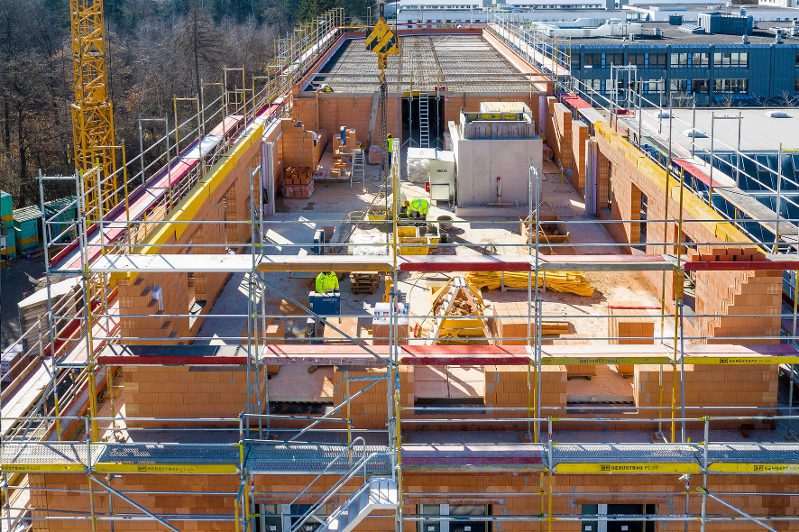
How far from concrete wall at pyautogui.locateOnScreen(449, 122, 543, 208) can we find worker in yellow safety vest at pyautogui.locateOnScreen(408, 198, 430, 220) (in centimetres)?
132

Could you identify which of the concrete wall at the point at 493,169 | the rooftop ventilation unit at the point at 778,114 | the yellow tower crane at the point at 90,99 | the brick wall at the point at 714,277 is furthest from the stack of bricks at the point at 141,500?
the rooftop ventilation unit at the point at 778,114

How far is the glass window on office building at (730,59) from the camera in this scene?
2844 inches

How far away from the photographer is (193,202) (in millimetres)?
18234

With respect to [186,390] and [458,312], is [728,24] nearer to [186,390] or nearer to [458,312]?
[458,312]

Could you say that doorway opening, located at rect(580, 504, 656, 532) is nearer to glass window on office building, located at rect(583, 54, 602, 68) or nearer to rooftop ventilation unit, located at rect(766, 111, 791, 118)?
rooftop ventilation unit, located at rect(766, 111, 791, 118)

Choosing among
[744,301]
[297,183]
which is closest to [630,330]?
[744,301]

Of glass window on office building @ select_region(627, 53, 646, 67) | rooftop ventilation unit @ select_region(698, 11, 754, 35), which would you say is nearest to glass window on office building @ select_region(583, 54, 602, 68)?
glass window on office building @ select_region(627, 53, 646, 67)

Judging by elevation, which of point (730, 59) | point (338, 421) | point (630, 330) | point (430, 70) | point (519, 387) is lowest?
point (338, 421)

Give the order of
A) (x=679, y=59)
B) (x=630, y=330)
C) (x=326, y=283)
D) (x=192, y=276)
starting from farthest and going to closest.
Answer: (x=679, y=59), (x=326, y=283), (x=192, y=276), (x=630, y=330)

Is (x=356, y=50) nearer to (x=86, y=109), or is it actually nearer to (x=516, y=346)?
(x=86, y=109)

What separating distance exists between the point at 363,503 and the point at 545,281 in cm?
750

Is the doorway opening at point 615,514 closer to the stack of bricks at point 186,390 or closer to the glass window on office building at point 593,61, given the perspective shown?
the stack of bricks at point 186,390

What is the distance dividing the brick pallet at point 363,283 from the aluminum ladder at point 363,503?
20.8ft

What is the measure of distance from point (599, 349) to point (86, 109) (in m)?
37.6
